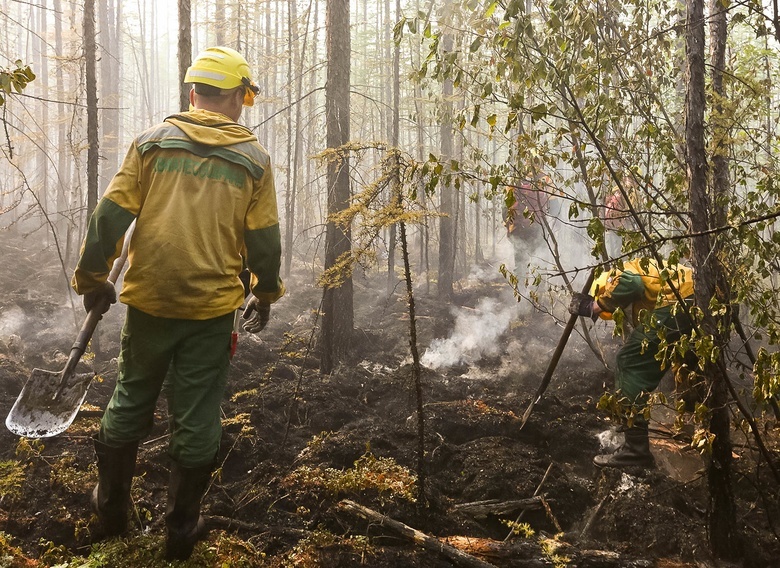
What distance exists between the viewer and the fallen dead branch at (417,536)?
2.68 meters

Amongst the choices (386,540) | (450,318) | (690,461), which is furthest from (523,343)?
(386,540)

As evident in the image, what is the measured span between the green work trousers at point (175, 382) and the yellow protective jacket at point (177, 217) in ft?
0.36

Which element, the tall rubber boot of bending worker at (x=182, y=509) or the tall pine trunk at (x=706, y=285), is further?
the tall pine trunk at (x=706, y=285)

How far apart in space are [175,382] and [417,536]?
151 cm

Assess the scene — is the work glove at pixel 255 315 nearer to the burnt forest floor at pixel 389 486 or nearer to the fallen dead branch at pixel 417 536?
the burnt forest floor at pixel 389 486

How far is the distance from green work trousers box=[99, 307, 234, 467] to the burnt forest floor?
1.77ft

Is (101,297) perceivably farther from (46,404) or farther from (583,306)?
(583,306)

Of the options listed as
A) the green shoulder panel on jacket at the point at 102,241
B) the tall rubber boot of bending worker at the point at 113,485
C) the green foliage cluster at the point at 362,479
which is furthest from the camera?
the green foliage cluster at the point at 362,479

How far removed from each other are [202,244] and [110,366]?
441 cm

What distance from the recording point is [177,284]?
252 cm

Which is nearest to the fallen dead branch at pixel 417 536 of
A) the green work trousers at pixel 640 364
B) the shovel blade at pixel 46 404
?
the shovel blade at pixel 46 404

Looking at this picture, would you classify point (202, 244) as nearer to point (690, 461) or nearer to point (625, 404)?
point (625, 404)

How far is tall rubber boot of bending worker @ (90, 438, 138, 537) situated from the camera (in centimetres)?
263

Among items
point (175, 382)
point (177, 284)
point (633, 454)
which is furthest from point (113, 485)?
point (633, 454)
